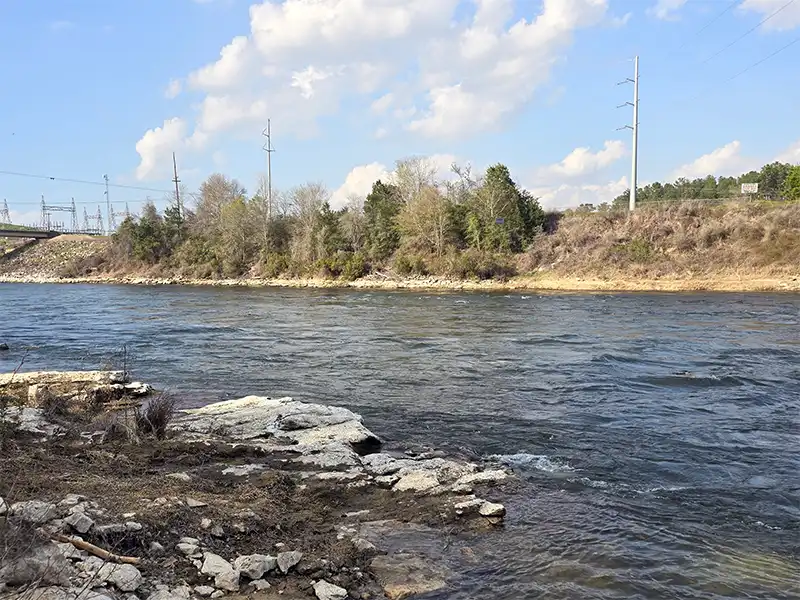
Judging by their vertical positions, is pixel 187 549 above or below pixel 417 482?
above

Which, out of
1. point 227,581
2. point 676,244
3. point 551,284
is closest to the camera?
point 227,581

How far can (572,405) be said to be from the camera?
1261 centimetres

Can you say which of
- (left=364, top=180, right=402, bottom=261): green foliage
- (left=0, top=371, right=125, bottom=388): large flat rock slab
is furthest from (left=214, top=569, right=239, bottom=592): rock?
(left=364, top=180, right=402, bottom=261): green foliage

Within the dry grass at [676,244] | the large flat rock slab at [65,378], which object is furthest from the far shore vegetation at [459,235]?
the large flat rock slab at [65,378]

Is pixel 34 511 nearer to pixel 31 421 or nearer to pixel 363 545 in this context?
pixel 363 545

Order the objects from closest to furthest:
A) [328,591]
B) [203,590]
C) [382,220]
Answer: [203,590], [328,591], [382,220]

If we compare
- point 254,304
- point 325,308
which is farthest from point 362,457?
point 254,304

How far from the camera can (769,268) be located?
152 ft

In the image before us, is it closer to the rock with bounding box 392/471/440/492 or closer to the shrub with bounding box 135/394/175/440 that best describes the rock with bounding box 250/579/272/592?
the rock with bounding box 392/471/440/492

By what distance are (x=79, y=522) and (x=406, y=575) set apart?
291 centimetres

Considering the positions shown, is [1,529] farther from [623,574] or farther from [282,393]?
[282,393]

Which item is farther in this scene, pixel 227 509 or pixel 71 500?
pixel 227 509

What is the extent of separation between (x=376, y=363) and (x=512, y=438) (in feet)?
26.2

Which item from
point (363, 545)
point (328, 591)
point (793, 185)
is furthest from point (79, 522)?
point (793, 185)
